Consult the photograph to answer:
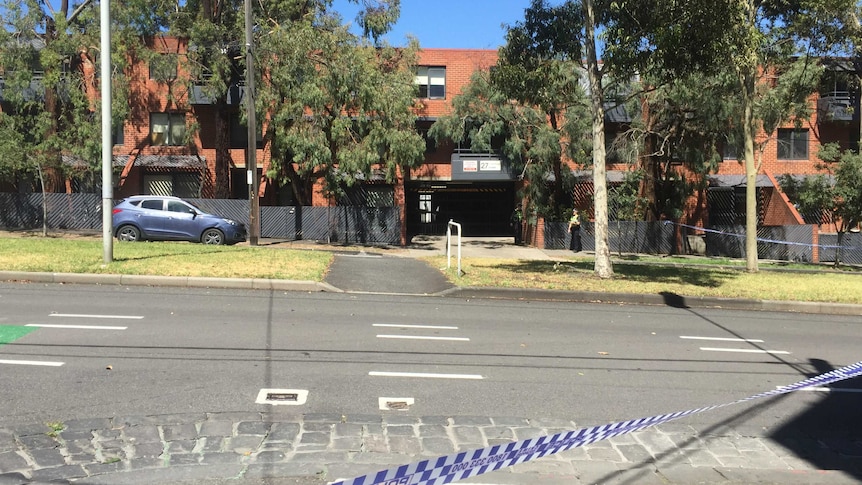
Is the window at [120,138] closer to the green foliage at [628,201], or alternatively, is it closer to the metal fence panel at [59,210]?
the metal fence panel at [59,210]

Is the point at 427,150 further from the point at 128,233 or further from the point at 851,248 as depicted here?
the point at 851,248

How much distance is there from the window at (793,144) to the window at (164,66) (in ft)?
86.0

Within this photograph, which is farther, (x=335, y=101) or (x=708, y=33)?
(x=335, y=101)

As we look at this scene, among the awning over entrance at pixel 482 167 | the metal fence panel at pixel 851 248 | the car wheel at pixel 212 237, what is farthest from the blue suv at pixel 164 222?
the metal fence panel at pixel 851 248

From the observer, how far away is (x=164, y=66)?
2328cm

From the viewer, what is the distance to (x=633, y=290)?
12.9 metres

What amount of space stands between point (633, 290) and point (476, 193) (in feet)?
68.4

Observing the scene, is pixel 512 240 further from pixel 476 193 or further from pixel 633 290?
pixel 633 290

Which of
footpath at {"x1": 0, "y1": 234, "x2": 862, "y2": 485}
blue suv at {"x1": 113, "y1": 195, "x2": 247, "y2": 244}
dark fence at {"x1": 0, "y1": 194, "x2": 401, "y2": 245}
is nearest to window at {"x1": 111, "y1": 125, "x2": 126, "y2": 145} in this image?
dark fence at {"x1": 0, "y1": 194, "x2": 401, "y2": 245}

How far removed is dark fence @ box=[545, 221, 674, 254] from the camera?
25.8 metres

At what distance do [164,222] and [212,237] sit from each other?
4.83 feet

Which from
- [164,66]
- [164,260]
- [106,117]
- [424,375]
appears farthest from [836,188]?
[164,66]

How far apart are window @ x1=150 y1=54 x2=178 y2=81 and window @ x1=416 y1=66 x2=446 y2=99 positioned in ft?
32.5

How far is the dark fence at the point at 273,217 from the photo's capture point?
24.1 meters
